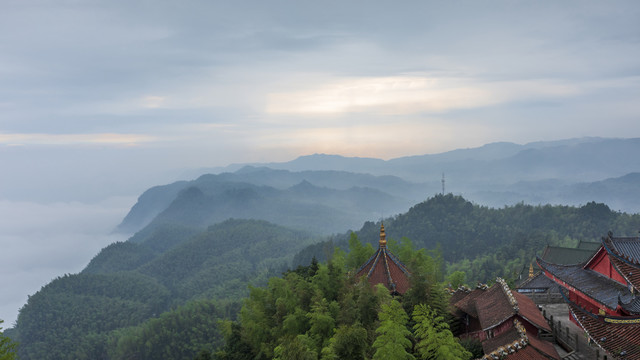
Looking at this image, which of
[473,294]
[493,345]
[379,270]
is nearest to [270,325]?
[379,270]

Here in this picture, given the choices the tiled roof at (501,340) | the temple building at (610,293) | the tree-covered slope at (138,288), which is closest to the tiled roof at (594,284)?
the temple building at (610,293)

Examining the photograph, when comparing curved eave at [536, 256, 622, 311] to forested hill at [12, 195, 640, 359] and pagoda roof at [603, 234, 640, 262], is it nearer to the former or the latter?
pagoda roof at [603, 234, 640, 262]

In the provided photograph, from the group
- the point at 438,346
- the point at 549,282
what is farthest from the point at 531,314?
the point at 549,282

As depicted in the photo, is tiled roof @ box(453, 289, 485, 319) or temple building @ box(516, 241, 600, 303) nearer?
tiled roof @ box(453, 289, 485, 319)

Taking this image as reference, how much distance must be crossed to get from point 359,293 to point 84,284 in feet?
362

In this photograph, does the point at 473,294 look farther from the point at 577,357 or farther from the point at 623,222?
the point at 623,222

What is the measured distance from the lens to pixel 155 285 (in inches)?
4567

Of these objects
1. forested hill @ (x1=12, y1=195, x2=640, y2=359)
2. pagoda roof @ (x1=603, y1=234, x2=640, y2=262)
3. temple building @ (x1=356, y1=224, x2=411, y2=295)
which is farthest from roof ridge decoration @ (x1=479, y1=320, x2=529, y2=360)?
forested hill @ (x1=12, y1=195, x2=640, y2=359)

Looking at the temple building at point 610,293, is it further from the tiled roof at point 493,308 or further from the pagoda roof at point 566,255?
the pagoda roof at point 566,255

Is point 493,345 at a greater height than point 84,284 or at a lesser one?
greater

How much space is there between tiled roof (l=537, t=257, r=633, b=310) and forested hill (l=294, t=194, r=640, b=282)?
162 ft

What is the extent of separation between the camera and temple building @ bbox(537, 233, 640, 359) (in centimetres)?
1391

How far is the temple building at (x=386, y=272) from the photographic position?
22991mm

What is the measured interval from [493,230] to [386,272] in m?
95.6
